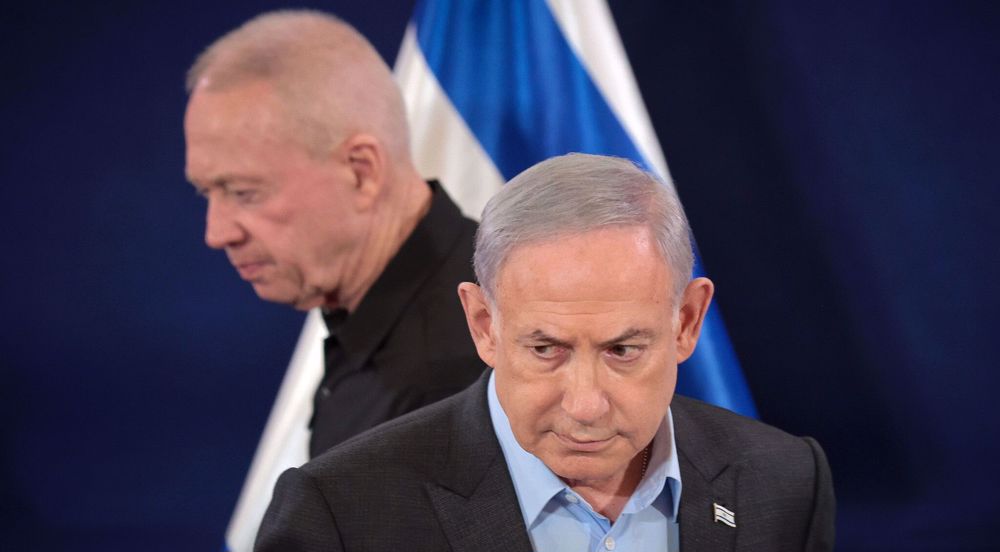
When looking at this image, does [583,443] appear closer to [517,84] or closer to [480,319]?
[480,319]

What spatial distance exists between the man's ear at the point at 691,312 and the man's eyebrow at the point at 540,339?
0.19 metres

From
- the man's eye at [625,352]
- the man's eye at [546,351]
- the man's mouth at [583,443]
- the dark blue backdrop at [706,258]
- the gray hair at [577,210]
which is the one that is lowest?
the dark blue backdrop at [706,258]

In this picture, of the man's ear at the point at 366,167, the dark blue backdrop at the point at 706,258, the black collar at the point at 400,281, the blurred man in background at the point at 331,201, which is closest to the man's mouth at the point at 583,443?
the blurred man in background at the point at 331,201

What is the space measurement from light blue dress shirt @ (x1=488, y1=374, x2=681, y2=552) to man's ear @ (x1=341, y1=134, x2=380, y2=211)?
820 millimetres

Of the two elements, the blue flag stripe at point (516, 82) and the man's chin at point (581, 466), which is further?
the blue flag stripe at point (516, 82)

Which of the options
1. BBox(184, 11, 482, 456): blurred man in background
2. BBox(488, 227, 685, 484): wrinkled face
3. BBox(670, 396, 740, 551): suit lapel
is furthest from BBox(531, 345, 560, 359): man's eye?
BBox(184, 11, 482, 456): blurred man in background

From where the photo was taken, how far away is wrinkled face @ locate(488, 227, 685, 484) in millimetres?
1432

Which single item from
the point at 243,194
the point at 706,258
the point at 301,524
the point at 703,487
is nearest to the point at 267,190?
the point at 243,194

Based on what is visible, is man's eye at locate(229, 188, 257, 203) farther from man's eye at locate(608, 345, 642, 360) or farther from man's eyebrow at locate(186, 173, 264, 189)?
man's eye at locate(608, 345, 642, 360)

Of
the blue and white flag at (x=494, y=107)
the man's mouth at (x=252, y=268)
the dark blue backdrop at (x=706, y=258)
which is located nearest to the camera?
the man's mouth at (x=252, y=268)

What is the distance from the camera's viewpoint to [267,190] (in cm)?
234

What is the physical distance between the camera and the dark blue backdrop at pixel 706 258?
3.23 m

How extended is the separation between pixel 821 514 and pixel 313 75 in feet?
3.92

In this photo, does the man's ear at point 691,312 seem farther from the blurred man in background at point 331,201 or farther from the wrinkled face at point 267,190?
the wrinkled face at point 267,190
